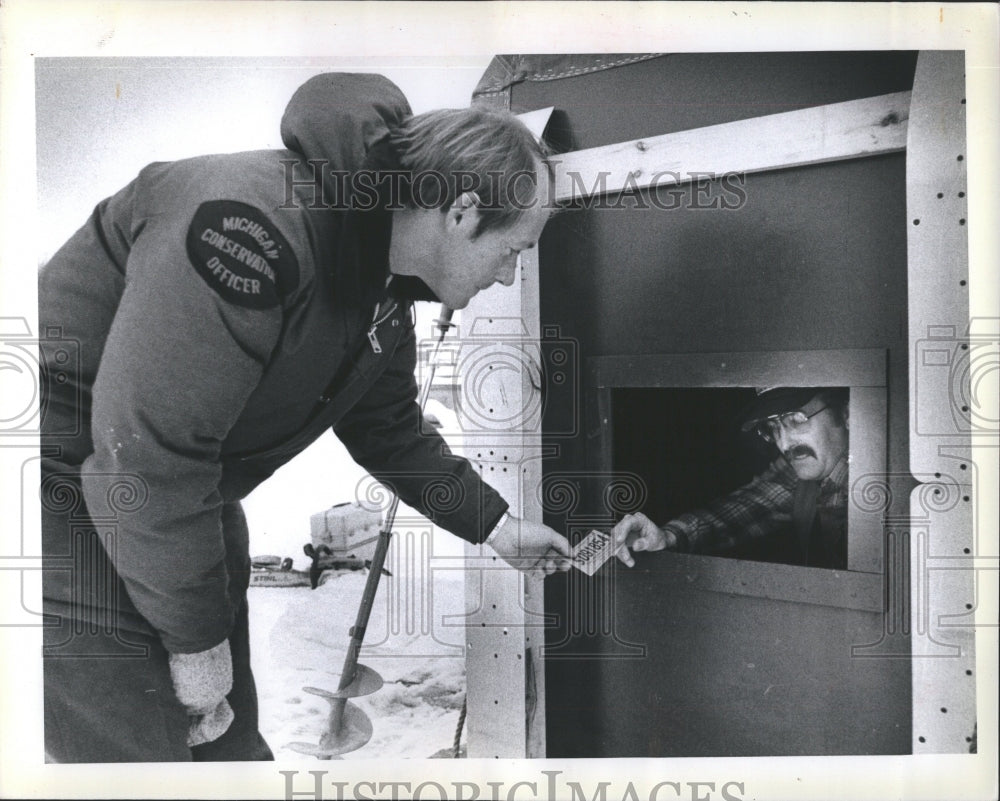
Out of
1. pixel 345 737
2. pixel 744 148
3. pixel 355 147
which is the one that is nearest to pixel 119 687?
pixel 345 737

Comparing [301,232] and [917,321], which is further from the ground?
[301,232]

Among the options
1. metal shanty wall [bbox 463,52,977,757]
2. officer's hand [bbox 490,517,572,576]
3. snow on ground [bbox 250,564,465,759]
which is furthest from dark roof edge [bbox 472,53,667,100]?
snow on ground [bbox 250,564,465,759]

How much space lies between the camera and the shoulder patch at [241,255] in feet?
4.14

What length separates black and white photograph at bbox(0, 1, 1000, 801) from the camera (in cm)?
135

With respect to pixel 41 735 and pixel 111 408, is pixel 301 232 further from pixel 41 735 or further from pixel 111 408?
pixel 41 735

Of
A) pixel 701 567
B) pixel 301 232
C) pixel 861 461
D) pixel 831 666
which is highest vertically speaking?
pixel 301 232

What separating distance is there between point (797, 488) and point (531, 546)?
480mm

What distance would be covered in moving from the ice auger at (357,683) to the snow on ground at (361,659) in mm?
11

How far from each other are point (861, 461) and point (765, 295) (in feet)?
1.08

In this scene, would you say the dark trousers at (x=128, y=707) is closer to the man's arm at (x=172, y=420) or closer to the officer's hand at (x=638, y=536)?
the man's arm at (x=172, y=420)

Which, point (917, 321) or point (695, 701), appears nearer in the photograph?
point (917, 321)

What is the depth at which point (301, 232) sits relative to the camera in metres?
1.31

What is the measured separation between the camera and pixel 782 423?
4.54 ft

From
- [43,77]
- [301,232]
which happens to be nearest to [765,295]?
[301,232]
